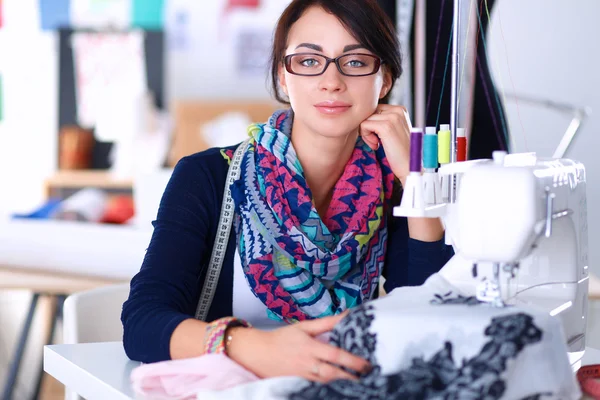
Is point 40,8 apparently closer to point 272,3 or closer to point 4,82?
point 4,82

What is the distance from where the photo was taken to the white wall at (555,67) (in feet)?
12.7

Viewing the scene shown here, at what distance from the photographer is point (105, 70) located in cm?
590

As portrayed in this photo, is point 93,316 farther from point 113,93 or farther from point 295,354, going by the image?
point 113,93

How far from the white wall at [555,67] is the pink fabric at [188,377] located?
295cm

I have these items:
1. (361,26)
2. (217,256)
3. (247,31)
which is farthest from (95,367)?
(247,31)

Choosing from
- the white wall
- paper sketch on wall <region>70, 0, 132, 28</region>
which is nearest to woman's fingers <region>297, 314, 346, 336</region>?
the white wall

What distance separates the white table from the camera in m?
1.19

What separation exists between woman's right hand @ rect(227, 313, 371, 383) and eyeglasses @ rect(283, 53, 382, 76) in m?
0.53

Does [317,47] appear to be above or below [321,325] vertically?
above

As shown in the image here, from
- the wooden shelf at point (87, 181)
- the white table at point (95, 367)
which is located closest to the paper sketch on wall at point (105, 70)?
the wooden shelf at point (87, 181)

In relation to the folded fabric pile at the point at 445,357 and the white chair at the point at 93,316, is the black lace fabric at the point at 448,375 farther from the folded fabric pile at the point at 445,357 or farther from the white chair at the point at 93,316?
the white chair at the point at 93,316

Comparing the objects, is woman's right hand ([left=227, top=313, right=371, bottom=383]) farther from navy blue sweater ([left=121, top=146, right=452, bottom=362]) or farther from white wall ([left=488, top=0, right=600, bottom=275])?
white wall ([left=488, top=0, right=600, bottom=275])

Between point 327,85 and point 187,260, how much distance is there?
37cm

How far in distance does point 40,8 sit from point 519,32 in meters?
3.57
